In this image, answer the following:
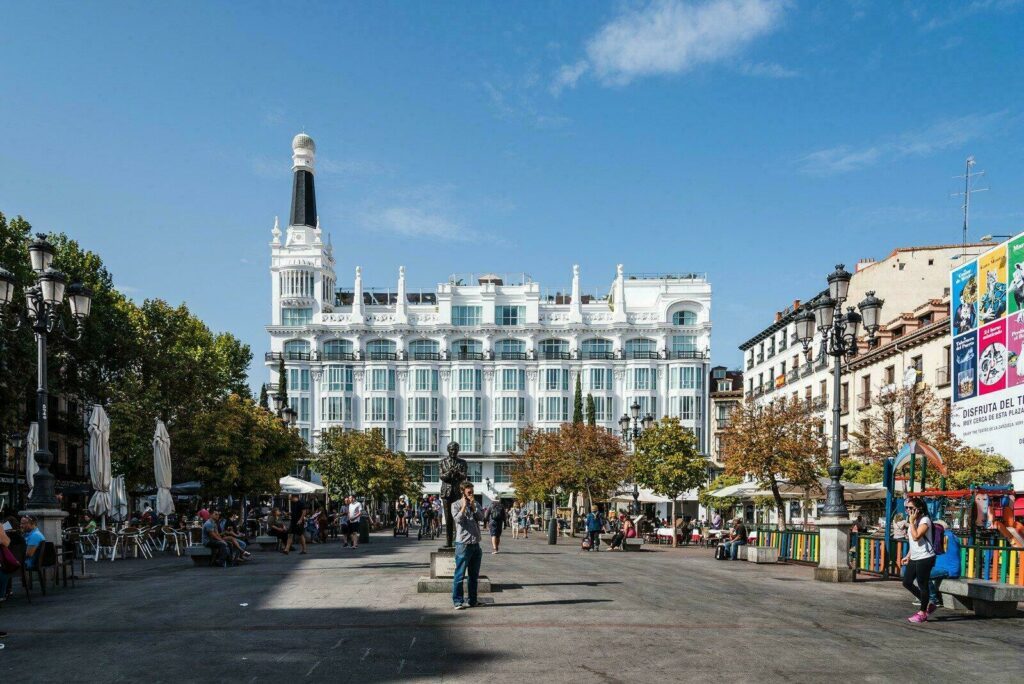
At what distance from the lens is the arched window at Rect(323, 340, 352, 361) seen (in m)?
86.3

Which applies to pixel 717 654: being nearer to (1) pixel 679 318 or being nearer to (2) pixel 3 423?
(2) pixel 3 423

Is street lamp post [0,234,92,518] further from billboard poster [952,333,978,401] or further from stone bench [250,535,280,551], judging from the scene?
billboard poster [952,333,978,401]

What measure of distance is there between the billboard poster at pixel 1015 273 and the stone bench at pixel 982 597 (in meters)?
23.7

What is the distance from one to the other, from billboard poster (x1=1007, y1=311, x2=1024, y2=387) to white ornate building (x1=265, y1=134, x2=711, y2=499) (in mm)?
49658

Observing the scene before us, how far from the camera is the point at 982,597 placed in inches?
495

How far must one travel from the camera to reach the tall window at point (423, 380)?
86.1 metres

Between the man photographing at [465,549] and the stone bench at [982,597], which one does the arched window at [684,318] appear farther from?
the man photographing at [465,549]

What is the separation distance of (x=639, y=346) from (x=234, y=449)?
185 feet

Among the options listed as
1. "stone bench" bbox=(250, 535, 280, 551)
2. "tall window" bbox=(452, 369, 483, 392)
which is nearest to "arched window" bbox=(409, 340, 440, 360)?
"tall window" bbox=(452, 369, 483, 392)

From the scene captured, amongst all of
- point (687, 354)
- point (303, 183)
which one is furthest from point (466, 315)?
point (303, 183)

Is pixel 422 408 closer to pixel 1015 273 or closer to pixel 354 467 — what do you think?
pixel 354 467

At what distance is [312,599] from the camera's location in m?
14.3

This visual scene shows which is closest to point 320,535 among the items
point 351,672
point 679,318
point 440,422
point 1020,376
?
point 1020,376

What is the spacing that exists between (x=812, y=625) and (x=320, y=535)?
27587 mm
